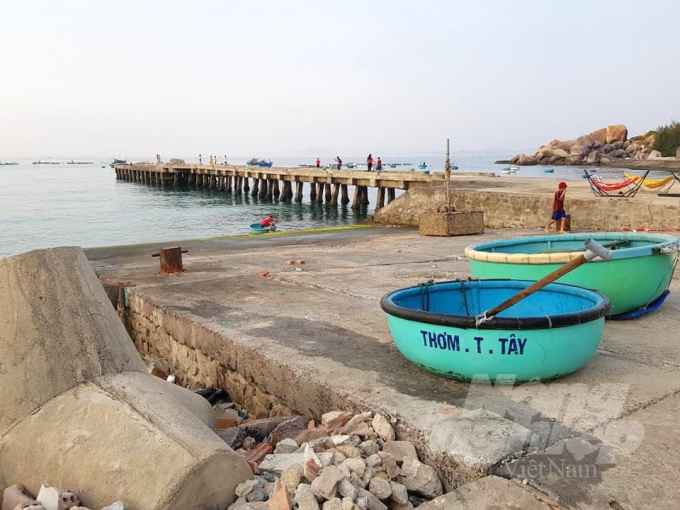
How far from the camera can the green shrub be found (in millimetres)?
64519

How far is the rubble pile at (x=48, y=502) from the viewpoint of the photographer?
2.86 meters

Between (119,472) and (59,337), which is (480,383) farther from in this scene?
(59,337)

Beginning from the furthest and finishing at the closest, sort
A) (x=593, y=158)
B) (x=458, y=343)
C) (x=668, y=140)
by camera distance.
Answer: (x=593, y=158) < (x=668, y=140) < (x=458, y=343)

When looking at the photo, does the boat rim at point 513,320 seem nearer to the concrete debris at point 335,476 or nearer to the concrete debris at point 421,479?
the concrete debris at point 335,476

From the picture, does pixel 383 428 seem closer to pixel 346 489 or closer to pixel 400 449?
pixel 400 449

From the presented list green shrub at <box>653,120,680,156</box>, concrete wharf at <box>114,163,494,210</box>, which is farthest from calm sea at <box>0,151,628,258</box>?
green shrub at <box>653,120,680,156</box>

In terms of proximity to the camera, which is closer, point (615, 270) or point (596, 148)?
point (615, 270)

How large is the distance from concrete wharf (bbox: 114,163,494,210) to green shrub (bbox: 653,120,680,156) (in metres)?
34.7

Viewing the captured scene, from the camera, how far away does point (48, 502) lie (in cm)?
295

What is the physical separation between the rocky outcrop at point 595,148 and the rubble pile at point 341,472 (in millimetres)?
85292

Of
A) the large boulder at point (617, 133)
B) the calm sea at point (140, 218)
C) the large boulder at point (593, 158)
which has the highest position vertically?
the large boulder at point (617, 133)

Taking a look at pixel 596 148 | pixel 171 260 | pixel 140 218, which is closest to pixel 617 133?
pixel 596 148

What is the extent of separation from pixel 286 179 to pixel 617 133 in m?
65.8
